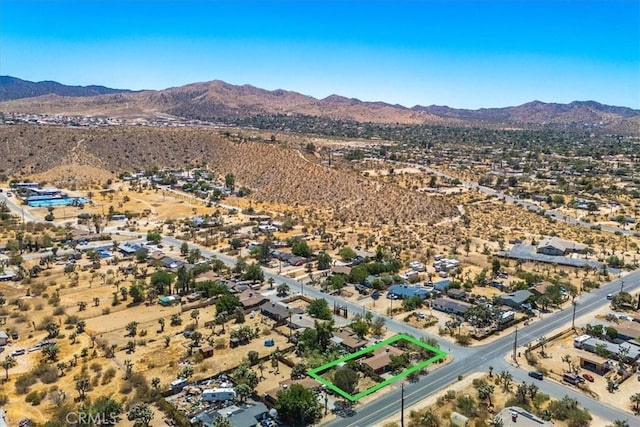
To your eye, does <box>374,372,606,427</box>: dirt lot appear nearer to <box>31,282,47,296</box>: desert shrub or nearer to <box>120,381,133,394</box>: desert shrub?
<box>120,381,133,394</box>: desert shrub

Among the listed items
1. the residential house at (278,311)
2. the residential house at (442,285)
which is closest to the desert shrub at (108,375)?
the residential house at (278,311)

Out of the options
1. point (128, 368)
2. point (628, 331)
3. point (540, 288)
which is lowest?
point (128, 368)

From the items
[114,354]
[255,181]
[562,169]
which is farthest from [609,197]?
[114,354]

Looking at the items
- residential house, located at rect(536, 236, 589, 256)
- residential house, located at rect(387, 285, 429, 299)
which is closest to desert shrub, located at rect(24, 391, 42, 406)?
residential house, located at rect(387, 285, 429, 299)

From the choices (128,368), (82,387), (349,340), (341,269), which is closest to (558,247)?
(341,269)

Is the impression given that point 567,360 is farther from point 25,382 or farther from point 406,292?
point 25,382

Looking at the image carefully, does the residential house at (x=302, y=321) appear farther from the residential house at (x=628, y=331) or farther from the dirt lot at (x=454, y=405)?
the residential house at (x=628, y=331)

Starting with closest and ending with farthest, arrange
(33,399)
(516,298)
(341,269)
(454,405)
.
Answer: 1. (454,405)
2. (33,399)
3. (516,298)
4. (341,269)
